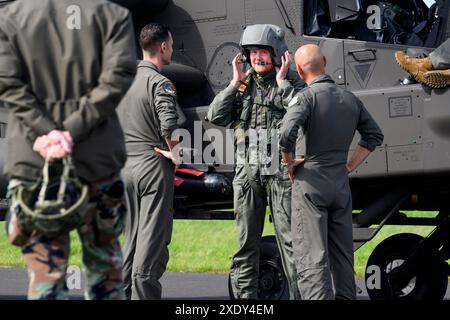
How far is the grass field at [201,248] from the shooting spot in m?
13.1

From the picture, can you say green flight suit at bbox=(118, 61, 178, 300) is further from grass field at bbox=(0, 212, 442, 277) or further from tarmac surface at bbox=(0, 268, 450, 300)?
grass field at bbox=(0, 212, 442, 277)

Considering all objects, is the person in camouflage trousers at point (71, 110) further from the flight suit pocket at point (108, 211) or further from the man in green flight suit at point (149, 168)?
the man in green flight suit at point (149, 168)

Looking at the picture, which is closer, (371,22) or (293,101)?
(293,101)

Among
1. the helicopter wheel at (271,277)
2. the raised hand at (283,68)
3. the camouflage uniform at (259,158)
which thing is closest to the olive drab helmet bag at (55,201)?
the camouflage uniform at (259,158)

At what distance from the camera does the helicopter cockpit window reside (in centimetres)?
914

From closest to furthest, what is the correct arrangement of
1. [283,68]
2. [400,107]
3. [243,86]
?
1. [283,68]
2. [243,86]
3. [400,107]

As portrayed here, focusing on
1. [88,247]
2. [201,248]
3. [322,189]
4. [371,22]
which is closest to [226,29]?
[371,22]

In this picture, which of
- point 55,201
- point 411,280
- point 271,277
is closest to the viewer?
point 55,201

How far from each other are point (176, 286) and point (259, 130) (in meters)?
3.81

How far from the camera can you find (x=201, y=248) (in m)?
14.7

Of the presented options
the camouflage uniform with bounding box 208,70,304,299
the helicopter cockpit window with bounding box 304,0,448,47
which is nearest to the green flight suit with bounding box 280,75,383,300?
the camouflage uniform with bounding box 208,70,304,299

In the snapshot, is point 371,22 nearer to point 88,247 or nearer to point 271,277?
point 271,277

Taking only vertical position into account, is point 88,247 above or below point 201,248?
above

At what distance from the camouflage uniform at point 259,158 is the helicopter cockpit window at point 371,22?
162 centimetres
